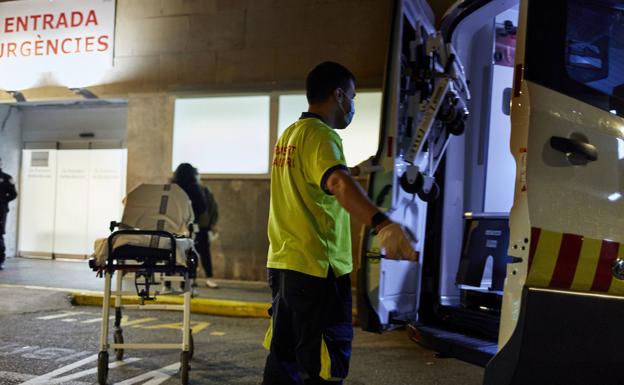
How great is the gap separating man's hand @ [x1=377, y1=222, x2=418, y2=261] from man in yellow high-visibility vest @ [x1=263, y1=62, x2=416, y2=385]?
27 cm

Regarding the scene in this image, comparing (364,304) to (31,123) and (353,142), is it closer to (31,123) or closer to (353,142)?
(353,142)

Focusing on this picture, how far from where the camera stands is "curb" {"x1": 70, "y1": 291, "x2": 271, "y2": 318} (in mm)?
7121

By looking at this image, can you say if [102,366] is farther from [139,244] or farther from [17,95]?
[17,95]

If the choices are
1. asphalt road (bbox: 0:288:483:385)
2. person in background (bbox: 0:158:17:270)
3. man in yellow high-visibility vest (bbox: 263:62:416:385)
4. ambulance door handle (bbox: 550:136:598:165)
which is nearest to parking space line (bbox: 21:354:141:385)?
asphalt road (bbox: 0:288:483:385)

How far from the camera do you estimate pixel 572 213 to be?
2.65 m

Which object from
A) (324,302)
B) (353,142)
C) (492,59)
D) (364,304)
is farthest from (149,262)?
(353,142)

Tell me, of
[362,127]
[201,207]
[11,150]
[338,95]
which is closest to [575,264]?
[338,95]

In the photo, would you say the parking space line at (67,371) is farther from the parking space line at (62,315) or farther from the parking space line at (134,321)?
the parking space line at (62,315)

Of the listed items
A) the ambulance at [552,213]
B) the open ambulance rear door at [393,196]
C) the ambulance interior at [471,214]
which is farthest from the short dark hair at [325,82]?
the ambulance interior at [471,214]

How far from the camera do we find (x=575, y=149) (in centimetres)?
265

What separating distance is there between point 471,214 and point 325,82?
219 centimetres

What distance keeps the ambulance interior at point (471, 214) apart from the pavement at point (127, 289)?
273 centimetres

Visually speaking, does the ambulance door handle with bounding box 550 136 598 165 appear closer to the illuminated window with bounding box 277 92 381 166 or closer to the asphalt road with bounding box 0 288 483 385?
the asphalt road with bounding box 0 288 483 385

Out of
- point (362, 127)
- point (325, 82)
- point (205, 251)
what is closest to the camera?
point (325, 82)
